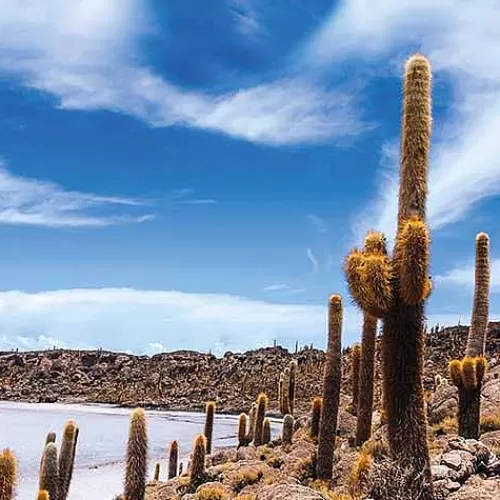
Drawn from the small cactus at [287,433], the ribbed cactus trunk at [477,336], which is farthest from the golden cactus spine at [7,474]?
the small cactus at [287,433]

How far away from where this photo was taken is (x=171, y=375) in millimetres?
100375

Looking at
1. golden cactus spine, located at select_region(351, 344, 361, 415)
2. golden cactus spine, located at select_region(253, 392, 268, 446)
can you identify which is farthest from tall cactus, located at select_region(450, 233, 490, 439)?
golden cactus spine, located at select_region(253, 392, 268, 446)

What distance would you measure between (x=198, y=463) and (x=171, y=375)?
8217 centimetres

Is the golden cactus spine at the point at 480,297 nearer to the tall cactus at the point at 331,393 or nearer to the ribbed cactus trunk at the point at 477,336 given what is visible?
the ribbed cactus trunk at the point at 477,336

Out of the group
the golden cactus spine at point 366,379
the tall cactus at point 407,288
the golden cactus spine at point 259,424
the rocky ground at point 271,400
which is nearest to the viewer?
the tall cactus at point 407,288

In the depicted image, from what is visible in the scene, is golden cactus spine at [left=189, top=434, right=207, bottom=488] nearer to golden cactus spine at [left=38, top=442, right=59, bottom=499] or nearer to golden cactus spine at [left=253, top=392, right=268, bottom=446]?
golden cactus spine at [left=38, top=442, right=59, bottom=499]

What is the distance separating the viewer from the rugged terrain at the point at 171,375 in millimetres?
73688

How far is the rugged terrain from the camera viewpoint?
73.7 meters

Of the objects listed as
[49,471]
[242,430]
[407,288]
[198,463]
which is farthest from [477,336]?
[242,430]

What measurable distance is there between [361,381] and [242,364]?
268 feet

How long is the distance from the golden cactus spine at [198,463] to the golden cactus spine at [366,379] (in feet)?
13.2

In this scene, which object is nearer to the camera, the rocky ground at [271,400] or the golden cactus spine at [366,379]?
the rocky ground at [271,400]

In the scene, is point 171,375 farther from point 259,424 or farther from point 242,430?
point 259,424

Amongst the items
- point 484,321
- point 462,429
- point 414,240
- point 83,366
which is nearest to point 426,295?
point 414,240
